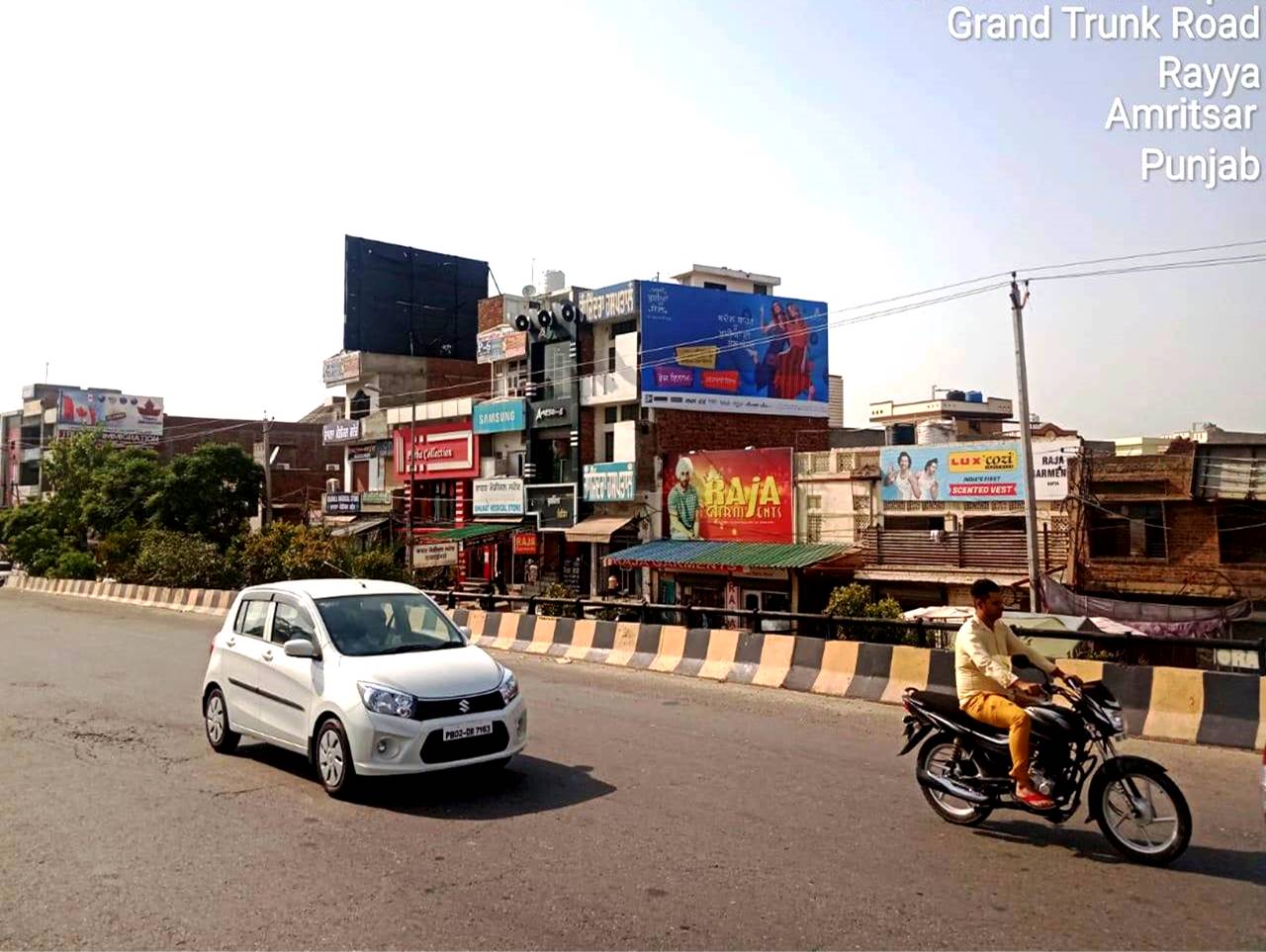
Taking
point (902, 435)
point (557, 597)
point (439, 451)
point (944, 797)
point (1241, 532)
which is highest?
point (439, 451)

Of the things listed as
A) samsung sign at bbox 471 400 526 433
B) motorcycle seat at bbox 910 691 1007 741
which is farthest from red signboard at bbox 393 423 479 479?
motorcycle seat at bbox 910 691 1007 741

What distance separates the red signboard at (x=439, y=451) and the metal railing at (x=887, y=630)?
53.8 ft

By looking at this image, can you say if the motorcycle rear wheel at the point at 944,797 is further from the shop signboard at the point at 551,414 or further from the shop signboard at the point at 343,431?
the shop signboard at the point at 343,431

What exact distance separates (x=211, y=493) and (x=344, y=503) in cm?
670

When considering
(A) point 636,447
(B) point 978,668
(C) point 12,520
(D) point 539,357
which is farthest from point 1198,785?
(C) point 12,520

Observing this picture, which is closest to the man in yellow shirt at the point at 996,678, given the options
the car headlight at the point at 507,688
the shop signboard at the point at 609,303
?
the car headlight at the point at 507,688

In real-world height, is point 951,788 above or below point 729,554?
below

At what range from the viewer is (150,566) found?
137 ft

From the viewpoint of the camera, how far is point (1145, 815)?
20.2 ft

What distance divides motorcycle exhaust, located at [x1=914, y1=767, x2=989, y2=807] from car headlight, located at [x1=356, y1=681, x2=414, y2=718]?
12.2ft

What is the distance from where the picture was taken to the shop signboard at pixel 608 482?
39.5m

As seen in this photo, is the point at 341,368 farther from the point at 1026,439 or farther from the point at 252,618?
the point at 252,618

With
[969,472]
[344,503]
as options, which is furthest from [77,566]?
[969,472]

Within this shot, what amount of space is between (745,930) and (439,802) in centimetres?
335
